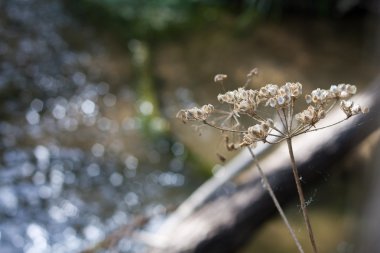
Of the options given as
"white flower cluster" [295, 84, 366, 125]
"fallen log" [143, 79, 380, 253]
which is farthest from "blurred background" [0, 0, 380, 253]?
"white flower cluster" [295, 84, 366, 125]

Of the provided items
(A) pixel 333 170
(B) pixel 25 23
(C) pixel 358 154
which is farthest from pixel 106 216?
(B) pixel 25 23

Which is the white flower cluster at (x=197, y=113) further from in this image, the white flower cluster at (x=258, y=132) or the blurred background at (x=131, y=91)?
the blurred background at (x=131, y=91)

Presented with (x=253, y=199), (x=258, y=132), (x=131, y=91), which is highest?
(x=131, y=91)

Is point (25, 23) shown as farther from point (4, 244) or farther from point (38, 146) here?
point (4, 244)

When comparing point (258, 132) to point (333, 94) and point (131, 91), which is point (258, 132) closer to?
point (333, 94)

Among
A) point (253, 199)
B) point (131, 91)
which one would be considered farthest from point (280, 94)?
point (131, 91)

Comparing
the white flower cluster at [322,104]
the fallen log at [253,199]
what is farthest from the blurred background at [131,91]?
the white flower cluster at [322,104]

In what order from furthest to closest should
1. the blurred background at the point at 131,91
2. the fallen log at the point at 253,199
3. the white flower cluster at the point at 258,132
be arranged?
the blurred background at the point at 131,91, the fallen log at the point at 253,199, the white flower cluster at the point at 258,132

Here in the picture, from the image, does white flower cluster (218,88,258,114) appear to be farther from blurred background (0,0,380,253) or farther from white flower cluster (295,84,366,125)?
blurred background (0,0,380,253)
